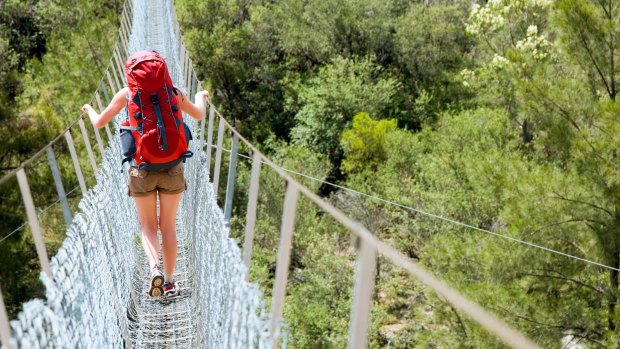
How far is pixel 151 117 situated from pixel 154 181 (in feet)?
0.78

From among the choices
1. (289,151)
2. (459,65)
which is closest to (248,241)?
(289,151)

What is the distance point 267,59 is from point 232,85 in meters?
1.49

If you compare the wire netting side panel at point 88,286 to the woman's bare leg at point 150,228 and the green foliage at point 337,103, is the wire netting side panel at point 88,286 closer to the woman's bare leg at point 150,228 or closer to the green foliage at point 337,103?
the woman's bare leg at point 150,228

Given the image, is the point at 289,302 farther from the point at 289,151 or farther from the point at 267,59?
the point at 267,59

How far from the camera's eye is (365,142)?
17469mm

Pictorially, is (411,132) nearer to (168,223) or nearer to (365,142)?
(365,142)

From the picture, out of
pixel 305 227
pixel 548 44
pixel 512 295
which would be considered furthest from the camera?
pixel 305 227

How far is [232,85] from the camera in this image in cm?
2066

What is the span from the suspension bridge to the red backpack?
0.13 meters

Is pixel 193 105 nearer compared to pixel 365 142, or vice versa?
pixel 193 105

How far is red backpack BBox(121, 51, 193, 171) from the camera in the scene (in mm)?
1935

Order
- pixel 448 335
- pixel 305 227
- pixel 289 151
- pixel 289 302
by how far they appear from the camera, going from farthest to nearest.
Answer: pixel 289 151 → pixel 305 227 → pixel 289 302 → pixel 448 335

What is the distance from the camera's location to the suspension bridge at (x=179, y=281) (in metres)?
0.85

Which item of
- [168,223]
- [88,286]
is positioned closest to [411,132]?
[168,223]
